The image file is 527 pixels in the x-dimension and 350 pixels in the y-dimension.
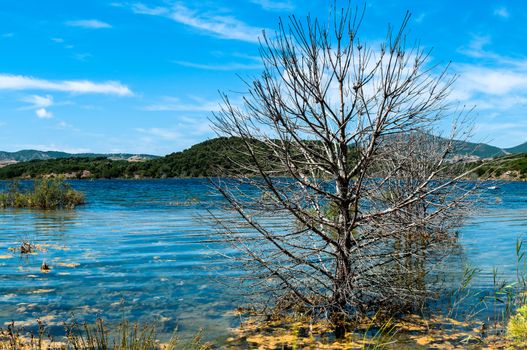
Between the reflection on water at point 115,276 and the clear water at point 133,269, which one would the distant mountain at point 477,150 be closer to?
the clear water at point 133,269

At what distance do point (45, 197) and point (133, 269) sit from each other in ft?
83.9

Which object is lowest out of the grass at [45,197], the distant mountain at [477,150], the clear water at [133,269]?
the clear water at [133,269]

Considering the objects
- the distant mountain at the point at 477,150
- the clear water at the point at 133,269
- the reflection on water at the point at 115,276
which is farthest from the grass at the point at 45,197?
the distant mountain at the point at 477,150

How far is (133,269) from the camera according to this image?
53.5 ft

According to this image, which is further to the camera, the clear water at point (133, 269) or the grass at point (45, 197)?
the grass at point (45, 197)

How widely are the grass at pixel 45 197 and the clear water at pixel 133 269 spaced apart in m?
8.53

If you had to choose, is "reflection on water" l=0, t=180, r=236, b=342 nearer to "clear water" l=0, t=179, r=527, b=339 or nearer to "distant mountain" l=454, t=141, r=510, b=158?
"clear water" l=0, t=179, r=527, b=339

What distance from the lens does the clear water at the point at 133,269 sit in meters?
11.2

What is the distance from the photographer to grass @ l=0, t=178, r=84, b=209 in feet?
128

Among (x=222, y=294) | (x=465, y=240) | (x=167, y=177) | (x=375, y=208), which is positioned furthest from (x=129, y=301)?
(x=167, y=177)

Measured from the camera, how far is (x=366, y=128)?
336 inches

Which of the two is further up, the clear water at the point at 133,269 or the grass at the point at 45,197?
the grass at the point at 45,197

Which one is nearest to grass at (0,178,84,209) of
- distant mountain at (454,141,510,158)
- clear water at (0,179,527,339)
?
clear water at (0,179,527,339)

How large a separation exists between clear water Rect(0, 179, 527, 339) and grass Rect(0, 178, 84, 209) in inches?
336
